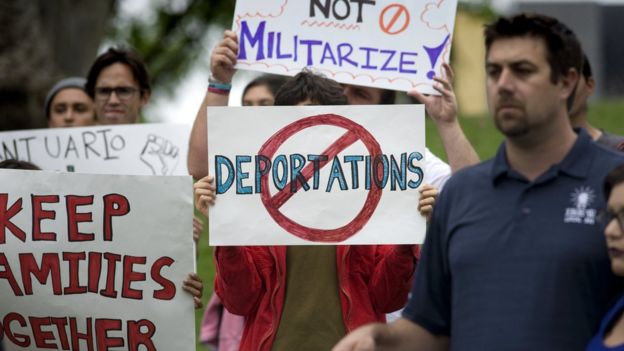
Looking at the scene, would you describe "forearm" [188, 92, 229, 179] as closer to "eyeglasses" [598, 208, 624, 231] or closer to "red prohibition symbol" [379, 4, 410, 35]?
"red prohibition symbol" [379, 4, 410, 35]

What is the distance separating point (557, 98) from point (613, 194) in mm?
317

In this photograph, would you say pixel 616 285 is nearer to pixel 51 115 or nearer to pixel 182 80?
pixel 51 115

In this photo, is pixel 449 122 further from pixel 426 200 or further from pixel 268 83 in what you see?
pixel 268 83

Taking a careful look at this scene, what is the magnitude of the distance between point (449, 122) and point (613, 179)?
153 cm

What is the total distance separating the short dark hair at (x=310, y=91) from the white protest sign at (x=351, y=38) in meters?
0.32

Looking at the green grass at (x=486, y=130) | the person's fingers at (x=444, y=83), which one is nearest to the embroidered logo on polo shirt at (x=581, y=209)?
the person's fingers at (x=444, y=83)

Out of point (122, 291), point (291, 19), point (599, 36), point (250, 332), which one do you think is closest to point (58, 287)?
point (122, 291)

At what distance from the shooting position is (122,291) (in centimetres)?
549

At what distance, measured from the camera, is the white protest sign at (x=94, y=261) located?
5.46m

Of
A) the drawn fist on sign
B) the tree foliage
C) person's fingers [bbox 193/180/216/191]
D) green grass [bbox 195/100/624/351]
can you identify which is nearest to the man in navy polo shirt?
person's fingers [bbox 193/180/216/191]

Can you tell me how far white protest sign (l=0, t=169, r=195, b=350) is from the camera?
5461 mm

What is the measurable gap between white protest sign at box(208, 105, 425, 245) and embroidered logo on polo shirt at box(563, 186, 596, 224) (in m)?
1.25

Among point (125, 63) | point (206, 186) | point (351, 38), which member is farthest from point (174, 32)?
point (206, 186)

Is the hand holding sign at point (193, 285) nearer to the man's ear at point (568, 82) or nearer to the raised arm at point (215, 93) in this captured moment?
the raised arm at point (215, 93)
